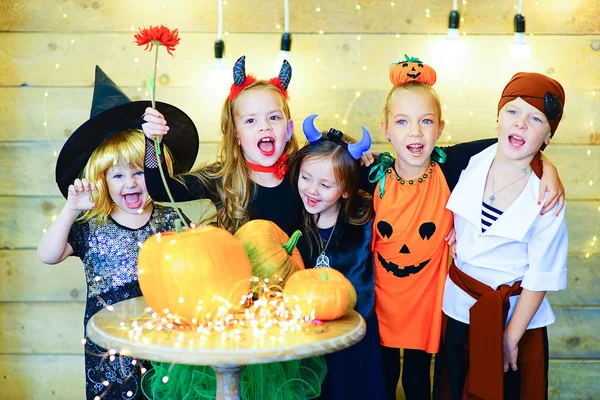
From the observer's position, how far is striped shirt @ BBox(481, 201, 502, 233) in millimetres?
1823

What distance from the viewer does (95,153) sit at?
1957 mm

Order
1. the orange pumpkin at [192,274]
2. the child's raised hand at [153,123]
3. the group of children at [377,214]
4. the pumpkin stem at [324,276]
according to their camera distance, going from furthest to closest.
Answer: the group of children at [377,214] → the child's raised hand at [153,123] → the pumpkin stem at [324,276] → the orange pumpkin at [192,274]

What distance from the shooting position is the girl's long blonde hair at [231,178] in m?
1.96

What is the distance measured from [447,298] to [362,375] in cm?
34

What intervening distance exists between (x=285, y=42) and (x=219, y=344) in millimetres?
1330

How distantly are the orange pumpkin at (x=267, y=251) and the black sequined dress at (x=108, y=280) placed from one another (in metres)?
0.50

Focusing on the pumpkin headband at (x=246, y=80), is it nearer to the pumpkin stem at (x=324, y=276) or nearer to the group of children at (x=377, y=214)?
the group of children at (x=377, y=214)

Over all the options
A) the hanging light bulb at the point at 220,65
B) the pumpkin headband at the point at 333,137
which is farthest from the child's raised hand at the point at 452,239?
the hanging light bulb at the point at 220,65

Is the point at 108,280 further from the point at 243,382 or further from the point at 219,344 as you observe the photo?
the point at 219,344

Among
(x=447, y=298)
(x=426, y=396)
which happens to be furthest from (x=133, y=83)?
(x=426, y=396)

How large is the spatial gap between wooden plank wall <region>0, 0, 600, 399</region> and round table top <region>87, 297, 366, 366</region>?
1137 mm

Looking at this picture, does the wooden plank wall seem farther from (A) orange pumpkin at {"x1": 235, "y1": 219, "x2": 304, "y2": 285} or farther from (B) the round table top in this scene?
(B) the round table top

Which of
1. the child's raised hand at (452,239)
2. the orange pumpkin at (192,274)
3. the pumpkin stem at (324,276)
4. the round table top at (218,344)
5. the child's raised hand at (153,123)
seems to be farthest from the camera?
the child's raised hand at (452,239)

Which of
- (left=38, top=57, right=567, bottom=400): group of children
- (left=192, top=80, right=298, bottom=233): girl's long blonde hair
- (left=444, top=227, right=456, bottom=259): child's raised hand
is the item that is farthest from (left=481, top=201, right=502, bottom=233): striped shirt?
(left=192, top=80, right=298, bottom=233): girl's long blonde hair
